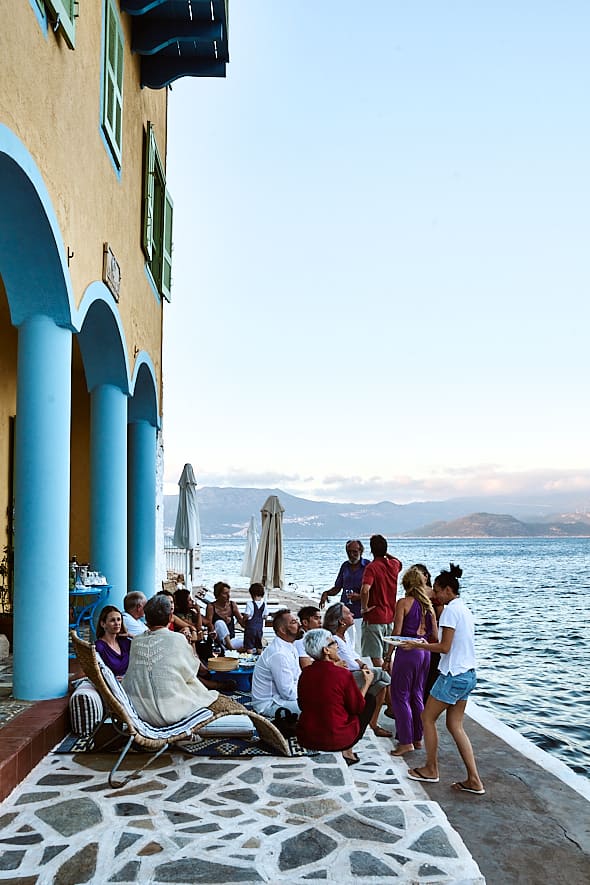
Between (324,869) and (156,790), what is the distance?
1.40 meters

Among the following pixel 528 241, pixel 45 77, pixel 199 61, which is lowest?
pixel 45 77

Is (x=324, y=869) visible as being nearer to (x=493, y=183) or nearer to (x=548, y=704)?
(x=548, y=704)

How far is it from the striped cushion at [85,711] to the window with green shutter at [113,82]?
5000 mm

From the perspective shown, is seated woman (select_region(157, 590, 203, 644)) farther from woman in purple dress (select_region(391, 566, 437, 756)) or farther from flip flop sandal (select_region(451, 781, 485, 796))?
flip flop sandal (select_region(451, 781, 485, 796))

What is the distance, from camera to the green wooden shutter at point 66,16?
205 inches

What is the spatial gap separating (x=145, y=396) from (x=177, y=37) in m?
4.85

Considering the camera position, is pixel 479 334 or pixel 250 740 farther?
pixel 479 334

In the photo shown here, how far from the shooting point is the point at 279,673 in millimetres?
5730

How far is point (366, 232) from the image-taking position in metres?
31.7

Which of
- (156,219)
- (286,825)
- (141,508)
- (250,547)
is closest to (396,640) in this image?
(286,825)

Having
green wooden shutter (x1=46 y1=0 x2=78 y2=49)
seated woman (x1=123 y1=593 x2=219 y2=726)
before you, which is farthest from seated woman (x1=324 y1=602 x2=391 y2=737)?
green wooden shutter (x1=46 y1=0 x2=78 y2=49)

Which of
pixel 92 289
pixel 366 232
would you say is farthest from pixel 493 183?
pixel 92 289

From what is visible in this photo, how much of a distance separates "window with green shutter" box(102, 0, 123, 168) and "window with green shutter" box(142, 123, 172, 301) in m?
2.06

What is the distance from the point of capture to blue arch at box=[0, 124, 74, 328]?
467cm
